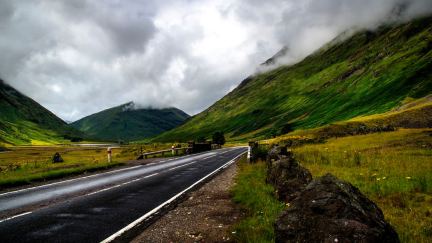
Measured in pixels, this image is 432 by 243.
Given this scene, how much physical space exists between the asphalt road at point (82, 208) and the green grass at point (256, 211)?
292 centimetres

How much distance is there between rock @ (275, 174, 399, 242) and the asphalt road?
4.30 metres

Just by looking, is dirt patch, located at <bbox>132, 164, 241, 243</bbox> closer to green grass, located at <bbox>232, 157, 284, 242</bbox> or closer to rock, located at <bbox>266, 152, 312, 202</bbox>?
green grass, located at <bbox>232, 157, 284, 242</bbox>

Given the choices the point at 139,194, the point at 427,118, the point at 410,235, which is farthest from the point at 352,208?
the point at 427,118

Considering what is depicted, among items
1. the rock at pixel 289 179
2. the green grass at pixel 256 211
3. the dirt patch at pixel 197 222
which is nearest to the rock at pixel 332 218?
the green grass at pixel 256 211

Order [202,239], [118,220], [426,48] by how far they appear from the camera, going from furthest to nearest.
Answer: [426,48]
[118,220]
[202,239]

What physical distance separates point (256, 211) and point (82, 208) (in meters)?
5.55

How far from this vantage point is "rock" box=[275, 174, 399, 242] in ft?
19.3

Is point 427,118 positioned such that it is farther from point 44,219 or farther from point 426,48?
point 426,48

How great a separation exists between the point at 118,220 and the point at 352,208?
629 cm

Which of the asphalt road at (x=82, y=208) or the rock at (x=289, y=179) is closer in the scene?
the asphalt road at (x=82, y=208)

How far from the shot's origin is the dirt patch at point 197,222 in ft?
26.9

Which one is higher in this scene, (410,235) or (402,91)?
(402,91)

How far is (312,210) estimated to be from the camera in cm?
659

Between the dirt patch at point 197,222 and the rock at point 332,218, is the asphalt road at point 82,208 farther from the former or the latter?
the rock at point 332,218
